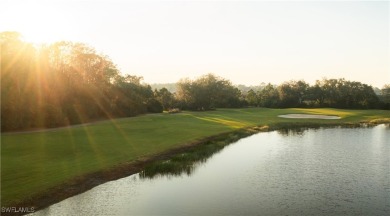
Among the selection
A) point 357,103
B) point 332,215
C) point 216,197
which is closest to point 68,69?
point 216,197

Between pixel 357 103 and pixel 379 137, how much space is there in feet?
226

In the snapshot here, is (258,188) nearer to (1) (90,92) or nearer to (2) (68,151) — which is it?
(2) (68,151)

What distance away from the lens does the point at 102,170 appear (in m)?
25.6

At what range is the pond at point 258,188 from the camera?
733 inches

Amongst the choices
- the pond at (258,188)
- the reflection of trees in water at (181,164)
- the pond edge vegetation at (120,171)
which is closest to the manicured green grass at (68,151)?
the pond edge vegetation at (120,171)

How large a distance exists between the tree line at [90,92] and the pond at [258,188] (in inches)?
1100

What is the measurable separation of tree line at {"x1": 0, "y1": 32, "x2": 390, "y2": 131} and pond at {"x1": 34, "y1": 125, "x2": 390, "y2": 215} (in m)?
27.9

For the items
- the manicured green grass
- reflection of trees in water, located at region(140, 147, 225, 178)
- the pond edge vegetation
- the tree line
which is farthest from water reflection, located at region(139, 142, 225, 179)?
the tree line

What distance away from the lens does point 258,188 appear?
22359 mm

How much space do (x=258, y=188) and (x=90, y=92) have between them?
162 feet

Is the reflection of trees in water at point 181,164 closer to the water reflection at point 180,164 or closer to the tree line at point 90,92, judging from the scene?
the water reflection at point 180,164

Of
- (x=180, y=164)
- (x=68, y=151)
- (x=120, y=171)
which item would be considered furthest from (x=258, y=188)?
(x=68, y=151)

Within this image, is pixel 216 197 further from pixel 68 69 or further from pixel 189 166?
pixel 68 69

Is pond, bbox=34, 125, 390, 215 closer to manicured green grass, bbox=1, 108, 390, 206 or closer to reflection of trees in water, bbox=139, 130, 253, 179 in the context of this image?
reflection of trees in water, bbox=139, 130, 253, 179
